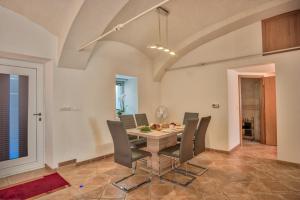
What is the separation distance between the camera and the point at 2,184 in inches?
110

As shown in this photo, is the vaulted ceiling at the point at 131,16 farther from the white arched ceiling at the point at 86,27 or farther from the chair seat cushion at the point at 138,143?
the chair seat cushion at the point at 138,143

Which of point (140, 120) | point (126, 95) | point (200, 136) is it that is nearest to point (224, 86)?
point (200, 136)

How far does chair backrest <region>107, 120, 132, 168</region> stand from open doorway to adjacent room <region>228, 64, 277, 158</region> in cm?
309

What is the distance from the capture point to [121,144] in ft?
8.34

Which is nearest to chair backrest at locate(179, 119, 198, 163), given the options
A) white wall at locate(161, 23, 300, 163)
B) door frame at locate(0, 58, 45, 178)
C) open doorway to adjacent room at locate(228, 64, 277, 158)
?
white wall at locate(161, 23, 300, 163)

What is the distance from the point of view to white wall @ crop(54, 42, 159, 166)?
3.45 meters

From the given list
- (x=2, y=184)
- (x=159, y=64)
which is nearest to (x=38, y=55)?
(x=2, y=184)

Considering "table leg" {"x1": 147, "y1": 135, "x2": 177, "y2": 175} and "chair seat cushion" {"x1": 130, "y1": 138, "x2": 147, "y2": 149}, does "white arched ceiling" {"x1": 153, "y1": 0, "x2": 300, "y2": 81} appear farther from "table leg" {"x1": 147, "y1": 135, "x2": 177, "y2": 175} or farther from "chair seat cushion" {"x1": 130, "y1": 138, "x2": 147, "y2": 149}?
"table leg" {"x1": 147, "y1": 135, "x2": 177, "y2": 175}

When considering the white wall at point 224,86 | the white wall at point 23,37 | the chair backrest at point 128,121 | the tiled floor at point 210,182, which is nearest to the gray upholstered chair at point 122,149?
the tiled floor at point 210,182

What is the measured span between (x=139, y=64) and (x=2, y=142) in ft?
12.0

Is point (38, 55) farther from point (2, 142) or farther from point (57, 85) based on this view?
point (2, 142)

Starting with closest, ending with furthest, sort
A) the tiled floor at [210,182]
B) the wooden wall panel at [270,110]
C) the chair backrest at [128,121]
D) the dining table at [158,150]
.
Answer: the tiled floor at [210,182] → the dining table at [158,150] → the chair backrest at [128,121] → the wooden wall panel at [270,110]

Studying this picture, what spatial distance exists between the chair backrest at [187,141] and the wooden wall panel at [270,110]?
3.47 meters

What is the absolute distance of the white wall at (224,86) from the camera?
338cm
